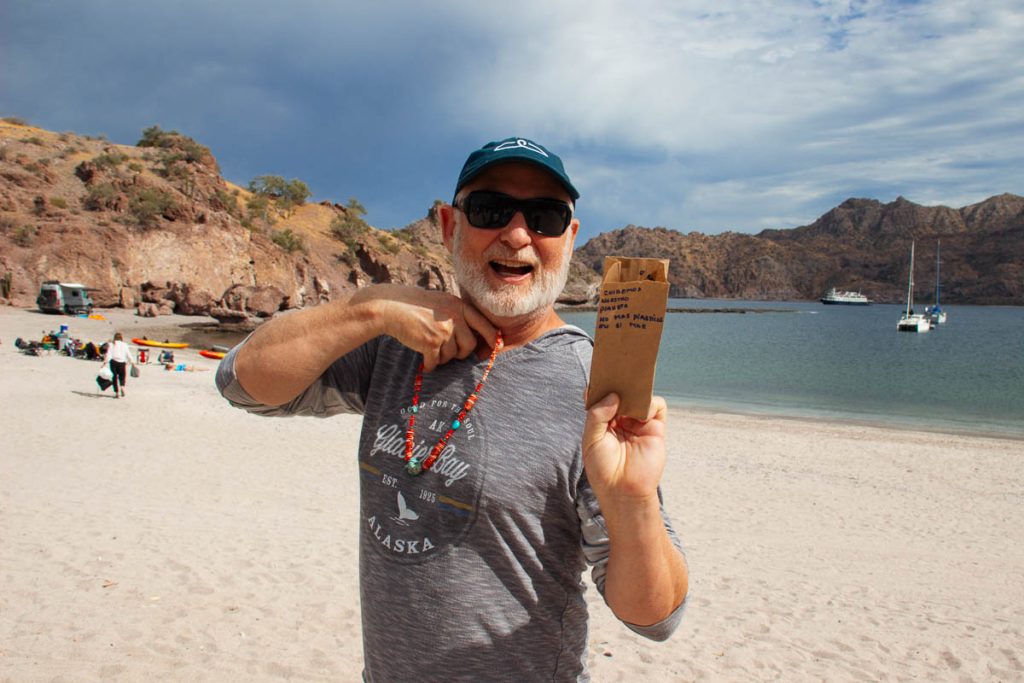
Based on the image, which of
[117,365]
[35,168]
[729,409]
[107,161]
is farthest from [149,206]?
[729,409]

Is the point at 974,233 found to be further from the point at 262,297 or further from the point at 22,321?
the point at 22,321

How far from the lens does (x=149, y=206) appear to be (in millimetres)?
42906

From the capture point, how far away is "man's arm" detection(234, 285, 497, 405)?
4.45 feet

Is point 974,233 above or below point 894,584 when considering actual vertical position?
above

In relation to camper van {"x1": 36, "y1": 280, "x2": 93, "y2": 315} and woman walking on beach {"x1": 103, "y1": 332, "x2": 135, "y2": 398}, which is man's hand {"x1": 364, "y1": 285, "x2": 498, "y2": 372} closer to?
woman walking on beach {"x1": 103, "y1": 332, "x2": 135, "y2": 398}

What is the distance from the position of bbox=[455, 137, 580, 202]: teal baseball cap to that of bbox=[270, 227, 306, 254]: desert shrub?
55.9 m

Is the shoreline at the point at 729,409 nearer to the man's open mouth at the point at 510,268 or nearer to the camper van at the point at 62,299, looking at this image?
the camper van at the point at 62,299

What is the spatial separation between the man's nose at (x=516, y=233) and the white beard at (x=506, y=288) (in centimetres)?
1

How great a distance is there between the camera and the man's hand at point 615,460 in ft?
3.62

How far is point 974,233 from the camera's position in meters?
156

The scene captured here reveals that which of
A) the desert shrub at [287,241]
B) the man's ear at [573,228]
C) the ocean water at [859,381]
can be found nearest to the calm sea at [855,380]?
the ocean water at [859,381]

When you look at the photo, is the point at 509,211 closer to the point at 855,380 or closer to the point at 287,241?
the point at 855,380

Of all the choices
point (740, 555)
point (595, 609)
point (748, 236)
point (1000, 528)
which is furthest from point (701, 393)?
point (748, 236)

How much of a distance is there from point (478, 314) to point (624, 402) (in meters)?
0.45
